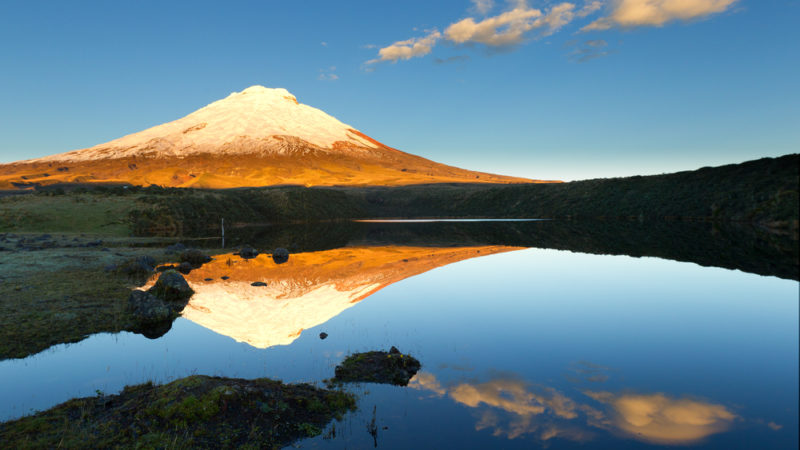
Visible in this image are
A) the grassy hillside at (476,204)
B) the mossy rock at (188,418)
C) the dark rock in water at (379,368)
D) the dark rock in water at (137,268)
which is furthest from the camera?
the grassy hillside at (476,204)

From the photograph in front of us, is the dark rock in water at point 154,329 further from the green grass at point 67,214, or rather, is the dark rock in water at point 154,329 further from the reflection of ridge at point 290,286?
the green grass at point 67,214

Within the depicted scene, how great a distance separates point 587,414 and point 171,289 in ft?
73.5

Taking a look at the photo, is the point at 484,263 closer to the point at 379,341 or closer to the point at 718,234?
the point at 379,341

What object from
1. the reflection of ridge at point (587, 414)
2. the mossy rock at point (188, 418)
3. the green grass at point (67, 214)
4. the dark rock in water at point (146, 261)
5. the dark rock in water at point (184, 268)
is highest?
the green grass at point (67, 214)

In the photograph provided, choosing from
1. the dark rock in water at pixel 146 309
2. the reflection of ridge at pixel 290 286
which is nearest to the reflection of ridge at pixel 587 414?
the reflection of ridge at pixel 290 286

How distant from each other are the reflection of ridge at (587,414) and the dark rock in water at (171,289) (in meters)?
17.8

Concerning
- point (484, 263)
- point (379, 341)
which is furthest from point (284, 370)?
point (484, 263)

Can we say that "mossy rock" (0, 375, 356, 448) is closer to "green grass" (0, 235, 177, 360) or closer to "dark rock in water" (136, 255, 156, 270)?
"green grass" (0, 235, 177, 360)

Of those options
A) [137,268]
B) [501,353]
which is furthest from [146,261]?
[501,353]

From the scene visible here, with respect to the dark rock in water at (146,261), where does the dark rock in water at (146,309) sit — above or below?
below

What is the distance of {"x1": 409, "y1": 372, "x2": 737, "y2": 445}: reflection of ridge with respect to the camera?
32.8 ft

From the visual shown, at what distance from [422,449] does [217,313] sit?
15.6 metres

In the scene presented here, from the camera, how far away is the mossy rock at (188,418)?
9.50 metres

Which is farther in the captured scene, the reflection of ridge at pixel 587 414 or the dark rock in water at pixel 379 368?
the dark rock in water at pixel 379 368
